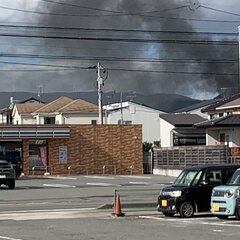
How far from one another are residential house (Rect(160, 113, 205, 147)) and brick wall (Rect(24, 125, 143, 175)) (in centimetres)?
834

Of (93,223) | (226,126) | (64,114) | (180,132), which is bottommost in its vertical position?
(93,223)

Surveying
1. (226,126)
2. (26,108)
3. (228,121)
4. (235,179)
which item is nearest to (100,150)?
(226,126)

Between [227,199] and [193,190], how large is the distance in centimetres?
171

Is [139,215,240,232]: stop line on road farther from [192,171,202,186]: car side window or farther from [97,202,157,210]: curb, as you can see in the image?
[97,202,157,210]: curb

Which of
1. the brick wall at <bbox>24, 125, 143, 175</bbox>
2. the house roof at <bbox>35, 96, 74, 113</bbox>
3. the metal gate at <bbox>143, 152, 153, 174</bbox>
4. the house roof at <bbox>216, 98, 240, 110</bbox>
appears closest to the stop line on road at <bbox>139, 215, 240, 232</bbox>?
the house roof at <bbox>216, 98, 240, 110</bbox>

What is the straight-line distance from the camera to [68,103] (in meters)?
92.0

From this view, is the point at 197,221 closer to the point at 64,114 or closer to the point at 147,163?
the point at 147,163

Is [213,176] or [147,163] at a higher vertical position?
[147,163]

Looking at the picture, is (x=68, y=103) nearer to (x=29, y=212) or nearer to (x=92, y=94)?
(x=29, y=212)

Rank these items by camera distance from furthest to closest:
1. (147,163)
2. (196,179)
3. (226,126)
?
(147,163) → (226,126) → (196,179)

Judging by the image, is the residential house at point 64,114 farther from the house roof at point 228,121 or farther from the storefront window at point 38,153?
the house roof at point 228,121

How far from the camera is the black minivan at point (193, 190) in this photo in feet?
66.0

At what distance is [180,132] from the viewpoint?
69.4 m

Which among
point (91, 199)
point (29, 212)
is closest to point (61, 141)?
point (91, 199)
